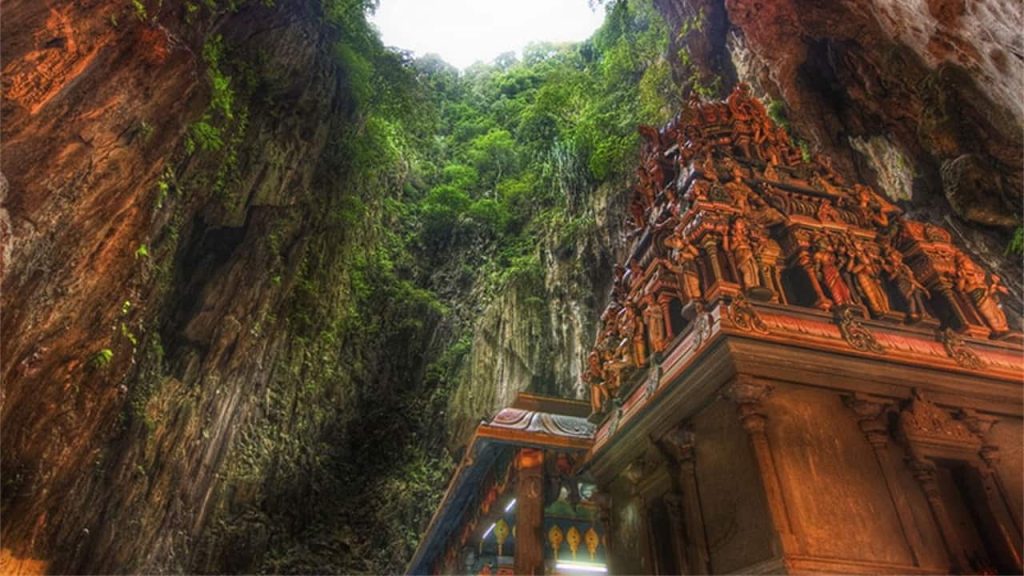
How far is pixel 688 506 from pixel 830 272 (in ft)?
7.71

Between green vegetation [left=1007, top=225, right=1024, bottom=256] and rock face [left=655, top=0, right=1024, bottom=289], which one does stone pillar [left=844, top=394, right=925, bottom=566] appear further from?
green vegetation [left=1007, top=225, right=1024, bottom=256]

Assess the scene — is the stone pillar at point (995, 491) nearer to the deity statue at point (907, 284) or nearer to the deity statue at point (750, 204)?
the deity statue at point (907, 284)

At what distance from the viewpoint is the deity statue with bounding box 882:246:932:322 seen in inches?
179

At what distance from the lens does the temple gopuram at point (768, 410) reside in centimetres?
345

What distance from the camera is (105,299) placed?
7828mm

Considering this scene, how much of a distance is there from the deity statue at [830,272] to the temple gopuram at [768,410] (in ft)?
0.06

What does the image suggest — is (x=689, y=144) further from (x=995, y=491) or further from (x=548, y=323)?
(x=548, y=323)

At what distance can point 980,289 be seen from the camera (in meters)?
4.93

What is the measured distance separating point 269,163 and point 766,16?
11.5 meters

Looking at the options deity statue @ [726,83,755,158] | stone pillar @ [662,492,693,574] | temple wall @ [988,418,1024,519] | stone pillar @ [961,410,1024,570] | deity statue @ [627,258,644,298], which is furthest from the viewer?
deity statue @ [726,83,755,158]

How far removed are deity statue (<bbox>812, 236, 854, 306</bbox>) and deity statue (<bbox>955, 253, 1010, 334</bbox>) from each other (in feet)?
4.11

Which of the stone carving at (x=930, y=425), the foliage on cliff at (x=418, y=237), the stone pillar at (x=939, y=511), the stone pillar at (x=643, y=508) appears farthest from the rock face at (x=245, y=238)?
the stone pillar at (x=643, y=508)

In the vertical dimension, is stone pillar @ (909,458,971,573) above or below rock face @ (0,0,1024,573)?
below

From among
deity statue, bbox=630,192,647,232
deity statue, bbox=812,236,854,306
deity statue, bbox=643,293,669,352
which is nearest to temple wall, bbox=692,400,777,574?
deity statue, bbox=643,293,669,352
